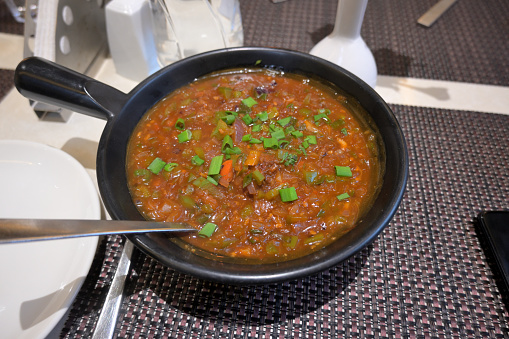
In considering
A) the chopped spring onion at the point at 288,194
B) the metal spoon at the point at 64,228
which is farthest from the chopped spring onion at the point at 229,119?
the metal spoon at the point at 64,228

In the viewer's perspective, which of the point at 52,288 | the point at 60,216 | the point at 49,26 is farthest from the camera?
the point at 49,26

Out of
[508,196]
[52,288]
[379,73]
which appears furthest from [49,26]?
[508,196]

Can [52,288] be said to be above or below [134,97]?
below

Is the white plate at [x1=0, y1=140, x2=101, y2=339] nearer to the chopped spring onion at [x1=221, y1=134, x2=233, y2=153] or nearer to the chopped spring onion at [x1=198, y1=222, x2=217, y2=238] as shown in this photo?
the chopped spring onion at [x1=198, y1=222, x2=217, y2=238]

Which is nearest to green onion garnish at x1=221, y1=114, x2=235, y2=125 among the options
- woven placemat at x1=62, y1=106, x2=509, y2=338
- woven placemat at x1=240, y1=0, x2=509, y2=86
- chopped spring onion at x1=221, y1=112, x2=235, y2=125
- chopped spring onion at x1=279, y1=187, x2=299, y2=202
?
chopped spring onion at x1=221, y1=112, x2=235, y2=125

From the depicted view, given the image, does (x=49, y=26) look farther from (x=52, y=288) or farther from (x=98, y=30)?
(x=52, y=288)

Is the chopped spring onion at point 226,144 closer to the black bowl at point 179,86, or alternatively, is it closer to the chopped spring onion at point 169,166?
the chopped spring onion at point 169,166

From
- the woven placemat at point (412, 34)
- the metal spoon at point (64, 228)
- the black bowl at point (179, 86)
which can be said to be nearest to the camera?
the metal spoon at point (64, 228)
